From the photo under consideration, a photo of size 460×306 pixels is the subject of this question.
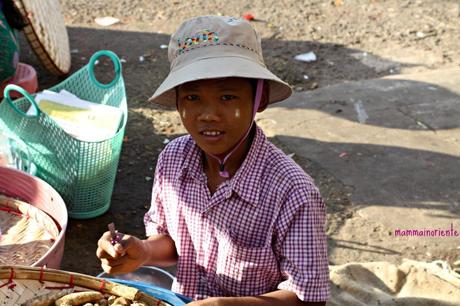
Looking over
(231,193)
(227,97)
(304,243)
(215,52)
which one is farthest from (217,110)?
(304,243)

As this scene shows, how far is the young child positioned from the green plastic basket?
3.90 feet

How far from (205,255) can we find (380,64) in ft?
12.0

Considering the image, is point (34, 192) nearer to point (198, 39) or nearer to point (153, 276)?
point (153, 276)

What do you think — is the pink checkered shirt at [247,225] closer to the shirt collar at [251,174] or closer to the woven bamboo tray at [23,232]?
the shirt collar at [251,174]

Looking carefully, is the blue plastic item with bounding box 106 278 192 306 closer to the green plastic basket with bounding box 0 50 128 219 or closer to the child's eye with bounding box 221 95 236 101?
the child's eye with bounding box 221 95 236 101

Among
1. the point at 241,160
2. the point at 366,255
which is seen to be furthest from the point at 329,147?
the point at 241,160

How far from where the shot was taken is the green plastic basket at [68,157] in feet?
10.5

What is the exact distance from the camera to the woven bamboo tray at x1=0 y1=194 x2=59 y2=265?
8.79ft

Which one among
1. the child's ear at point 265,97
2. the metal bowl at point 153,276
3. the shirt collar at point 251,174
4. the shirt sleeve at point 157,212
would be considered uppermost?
the child's ear at point 265,97

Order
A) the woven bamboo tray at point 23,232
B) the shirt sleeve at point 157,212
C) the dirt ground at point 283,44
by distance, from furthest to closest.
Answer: the dirt ground at point 283,44 < the woven bamboo tray at point 23,232 < the shirt sleeve at point 157,212

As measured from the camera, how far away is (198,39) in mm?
1911

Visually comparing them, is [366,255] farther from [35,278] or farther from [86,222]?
[35,278]

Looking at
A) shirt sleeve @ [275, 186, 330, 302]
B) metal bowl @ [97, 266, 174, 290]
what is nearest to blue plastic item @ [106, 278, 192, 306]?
shirt sleeve @ [275, 186, 330, 302]

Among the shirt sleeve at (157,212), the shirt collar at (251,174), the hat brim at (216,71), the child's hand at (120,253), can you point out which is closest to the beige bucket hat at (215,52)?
the hat brim at (216,71)
